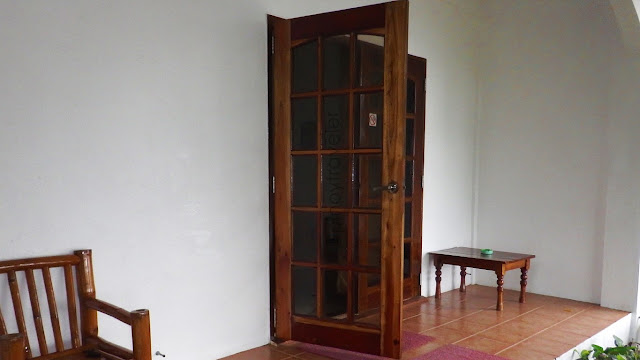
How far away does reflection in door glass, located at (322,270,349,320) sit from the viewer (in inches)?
124

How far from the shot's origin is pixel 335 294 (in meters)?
3.17

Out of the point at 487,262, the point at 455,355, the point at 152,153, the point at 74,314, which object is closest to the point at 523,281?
the point at 487,262

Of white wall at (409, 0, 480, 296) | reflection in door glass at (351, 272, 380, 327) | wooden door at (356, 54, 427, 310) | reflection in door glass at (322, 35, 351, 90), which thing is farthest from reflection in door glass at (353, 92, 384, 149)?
white wall at (409, 0, 480, 296)

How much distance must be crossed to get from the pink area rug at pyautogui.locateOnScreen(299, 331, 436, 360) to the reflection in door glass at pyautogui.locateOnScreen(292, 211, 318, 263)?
590 mm

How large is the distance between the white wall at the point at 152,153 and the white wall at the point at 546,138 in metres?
2.11

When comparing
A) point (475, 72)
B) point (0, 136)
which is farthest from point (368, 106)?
point (475, 72)

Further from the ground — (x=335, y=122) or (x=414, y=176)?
(x=335, y=122)

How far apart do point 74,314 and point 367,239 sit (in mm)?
1647

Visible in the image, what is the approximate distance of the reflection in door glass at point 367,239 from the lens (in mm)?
2988

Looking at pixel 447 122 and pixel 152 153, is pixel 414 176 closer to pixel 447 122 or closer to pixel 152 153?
pixel 447 122

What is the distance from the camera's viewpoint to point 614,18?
13.9 ft

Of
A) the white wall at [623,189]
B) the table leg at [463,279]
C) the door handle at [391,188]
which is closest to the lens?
the door handle at [391,188]

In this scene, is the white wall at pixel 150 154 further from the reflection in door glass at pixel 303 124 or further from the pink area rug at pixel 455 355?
the pink area rug at pixel 455 355

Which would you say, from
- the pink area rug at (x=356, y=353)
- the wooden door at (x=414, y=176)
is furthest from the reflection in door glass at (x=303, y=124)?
the wooden door at (x=414, y=176)
